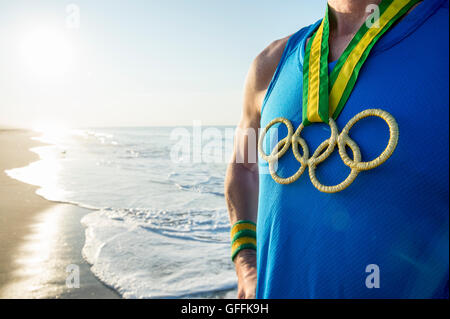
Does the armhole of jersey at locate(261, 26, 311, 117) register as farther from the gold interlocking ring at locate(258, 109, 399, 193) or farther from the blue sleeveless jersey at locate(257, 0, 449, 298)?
the blue sleeveless jersey at locate(257, 0, 449, 298)

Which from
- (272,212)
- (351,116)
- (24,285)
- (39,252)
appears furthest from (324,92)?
(39,252)

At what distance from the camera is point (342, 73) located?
107 cm

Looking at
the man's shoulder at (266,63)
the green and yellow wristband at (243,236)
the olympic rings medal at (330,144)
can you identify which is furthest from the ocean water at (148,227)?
the olympic rings medal at (330,144)

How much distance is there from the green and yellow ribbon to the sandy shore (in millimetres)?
3327

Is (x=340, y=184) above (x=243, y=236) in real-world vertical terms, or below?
above

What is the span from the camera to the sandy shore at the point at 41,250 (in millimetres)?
3609

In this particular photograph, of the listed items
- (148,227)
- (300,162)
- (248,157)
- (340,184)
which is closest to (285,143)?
(300,162)

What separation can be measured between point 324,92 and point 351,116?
4.7 inches

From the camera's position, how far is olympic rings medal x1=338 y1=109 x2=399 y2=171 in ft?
3.05

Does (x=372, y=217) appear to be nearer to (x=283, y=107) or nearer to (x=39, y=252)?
(x=283, y=107)

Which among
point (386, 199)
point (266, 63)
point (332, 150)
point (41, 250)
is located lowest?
point (41, 250)

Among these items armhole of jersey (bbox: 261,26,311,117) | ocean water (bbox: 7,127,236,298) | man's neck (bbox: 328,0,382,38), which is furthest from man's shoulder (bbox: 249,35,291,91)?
ocean water (bbox: 7,127,236,298)

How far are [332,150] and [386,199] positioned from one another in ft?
0.69

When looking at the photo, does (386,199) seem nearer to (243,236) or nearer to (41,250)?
(243,236)
